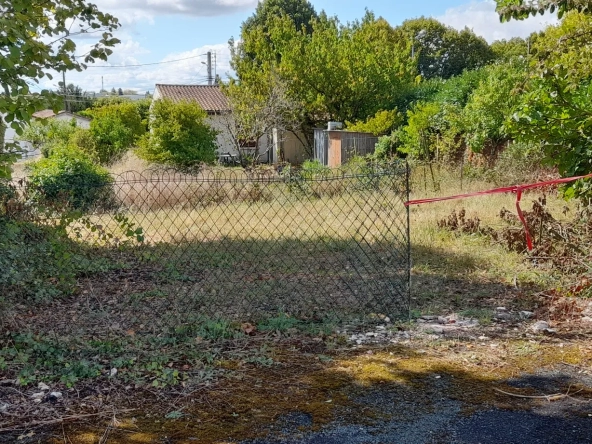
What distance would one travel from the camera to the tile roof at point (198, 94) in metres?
29.2

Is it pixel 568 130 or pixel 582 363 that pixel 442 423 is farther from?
pixel 568 130

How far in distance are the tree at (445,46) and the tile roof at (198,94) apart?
15121 mm

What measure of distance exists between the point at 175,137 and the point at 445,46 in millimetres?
30043

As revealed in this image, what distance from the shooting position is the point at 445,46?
1563 inches

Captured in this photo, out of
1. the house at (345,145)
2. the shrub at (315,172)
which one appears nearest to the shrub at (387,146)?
the house at (345,145)

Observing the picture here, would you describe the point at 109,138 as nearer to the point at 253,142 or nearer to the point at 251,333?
the point at 253,142

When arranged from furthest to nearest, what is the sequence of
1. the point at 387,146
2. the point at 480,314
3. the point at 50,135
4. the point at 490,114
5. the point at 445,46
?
the point at 445,46 < the point at 50,135 < the point at 387,146 < the point at 490,114 < the point at 480,314

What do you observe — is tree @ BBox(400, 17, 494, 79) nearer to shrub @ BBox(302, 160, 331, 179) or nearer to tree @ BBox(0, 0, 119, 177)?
shrub @ BBox(302, 160, 331, 179)

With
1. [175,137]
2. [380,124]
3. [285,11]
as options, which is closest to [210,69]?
[285,11]

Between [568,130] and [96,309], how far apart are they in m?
4.41

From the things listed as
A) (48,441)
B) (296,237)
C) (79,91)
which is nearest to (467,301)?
(296,237)

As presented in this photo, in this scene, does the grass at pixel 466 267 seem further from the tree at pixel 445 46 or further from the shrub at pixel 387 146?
the tree at pixel 445 46

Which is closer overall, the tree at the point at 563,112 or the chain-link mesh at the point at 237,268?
the chain-link mesh at the point at 237,268

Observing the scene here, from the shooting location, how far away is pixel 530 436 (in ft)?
8.97
